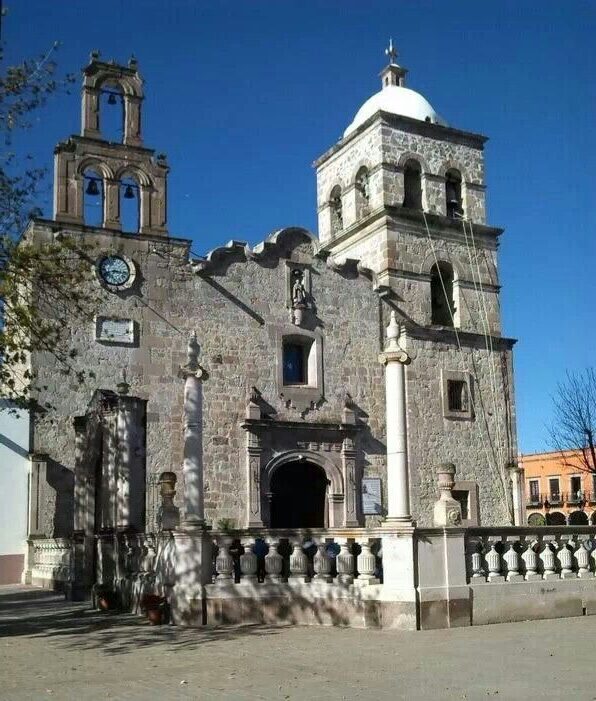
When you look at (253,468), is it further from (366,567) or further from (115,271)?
(366,567)

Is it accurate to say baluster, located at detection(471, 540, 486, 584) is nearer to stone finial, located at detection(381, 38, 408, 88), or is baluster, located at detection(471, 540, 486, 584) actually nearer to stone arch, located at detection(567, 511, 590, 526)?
stone finial, located at detection(381, 38, 408, 88)

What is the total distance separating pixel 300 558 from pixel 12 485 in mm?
10417

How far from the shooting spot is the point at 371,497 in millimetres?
24891

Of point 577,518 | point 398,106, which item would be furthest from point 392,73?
point 577,518

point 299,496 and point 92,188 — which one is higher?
point 92,188

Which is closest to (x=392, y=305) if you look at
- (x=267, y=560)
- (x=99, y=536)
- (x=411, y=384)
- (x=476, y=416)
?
(x=411, y=384)

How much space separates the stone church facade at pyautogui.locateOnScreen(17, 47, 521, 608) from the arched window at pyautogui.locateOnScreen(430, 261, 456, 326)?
0.16ft

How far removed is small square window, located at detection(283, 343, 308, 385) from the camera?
25031mm

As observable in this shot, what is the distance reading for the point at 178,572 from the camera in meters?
13.0

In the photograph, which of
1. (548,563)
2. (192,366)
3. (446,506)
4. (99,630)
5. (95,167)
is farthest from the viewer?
(95,167)

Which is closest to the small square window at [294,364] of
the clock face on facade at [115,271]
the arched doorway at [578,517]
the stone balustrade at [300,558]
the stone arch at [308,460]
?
the stone arch at [308,460]

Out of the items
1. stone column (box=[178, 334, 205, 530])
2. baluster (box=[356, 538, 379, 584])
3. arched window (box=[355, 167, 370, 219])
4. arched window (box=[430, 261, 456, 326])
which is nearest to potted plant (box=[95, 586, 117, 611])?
stone column (box=[178, 334, 205, 530])

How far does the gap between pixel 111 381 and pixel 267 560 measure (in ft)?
33.6

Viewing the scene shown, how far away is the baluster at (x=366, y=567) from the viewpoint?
12703 mm
